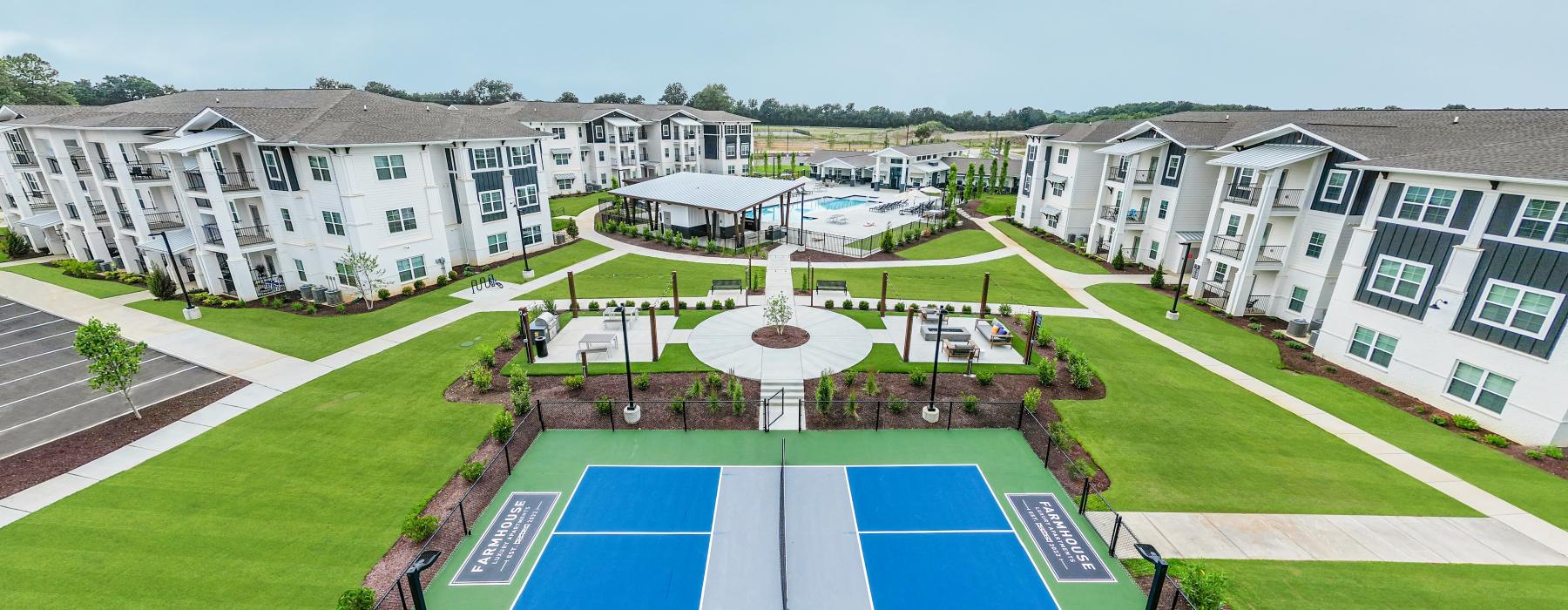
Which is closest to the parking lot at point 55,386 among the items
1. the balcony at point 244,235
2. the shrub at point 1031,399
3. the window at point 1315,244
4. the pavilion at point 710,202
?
the balcony at point 244,235

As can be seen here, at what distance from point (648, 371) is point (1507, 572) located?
23.1 metres

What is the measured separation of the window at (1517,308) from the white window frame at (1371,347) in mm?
2757

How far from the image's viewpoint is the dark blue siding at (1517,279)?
54.7 feet

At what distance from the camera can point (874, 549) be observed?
12.9 meters

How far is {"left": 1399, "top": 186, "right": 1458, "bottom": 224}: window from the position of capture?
766 inches

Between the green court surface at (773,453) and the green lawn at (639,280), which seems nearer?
the green court surface at (773,453)

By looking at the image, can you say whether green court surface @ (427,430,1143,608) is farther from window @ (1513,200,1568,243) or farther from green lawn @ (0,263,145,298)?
green lawn @ (0,263,145,298)

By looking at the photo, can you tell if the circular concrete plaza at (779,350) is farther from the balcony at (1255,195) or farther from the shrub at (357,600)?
the balcony at (1255,195)

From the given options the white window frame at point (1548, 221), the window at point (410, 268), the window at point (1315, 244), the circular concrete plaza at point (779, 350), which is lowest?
the circular concrete plaza at point (779, 350)

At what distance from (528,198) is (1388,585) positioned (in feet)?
142

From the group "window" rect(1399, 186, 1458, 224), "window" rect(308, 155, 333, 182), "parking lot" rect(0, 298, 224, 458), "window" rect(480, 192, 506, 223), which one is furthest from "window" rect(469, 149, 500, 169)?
"window" rect(1399, 186, 1458, 224)

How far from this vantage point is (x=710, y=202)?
138 ft

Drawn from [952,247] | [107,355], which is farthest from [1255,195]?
[107,355]

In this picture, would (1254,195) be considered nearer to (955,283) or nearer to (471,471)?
(955,283)
